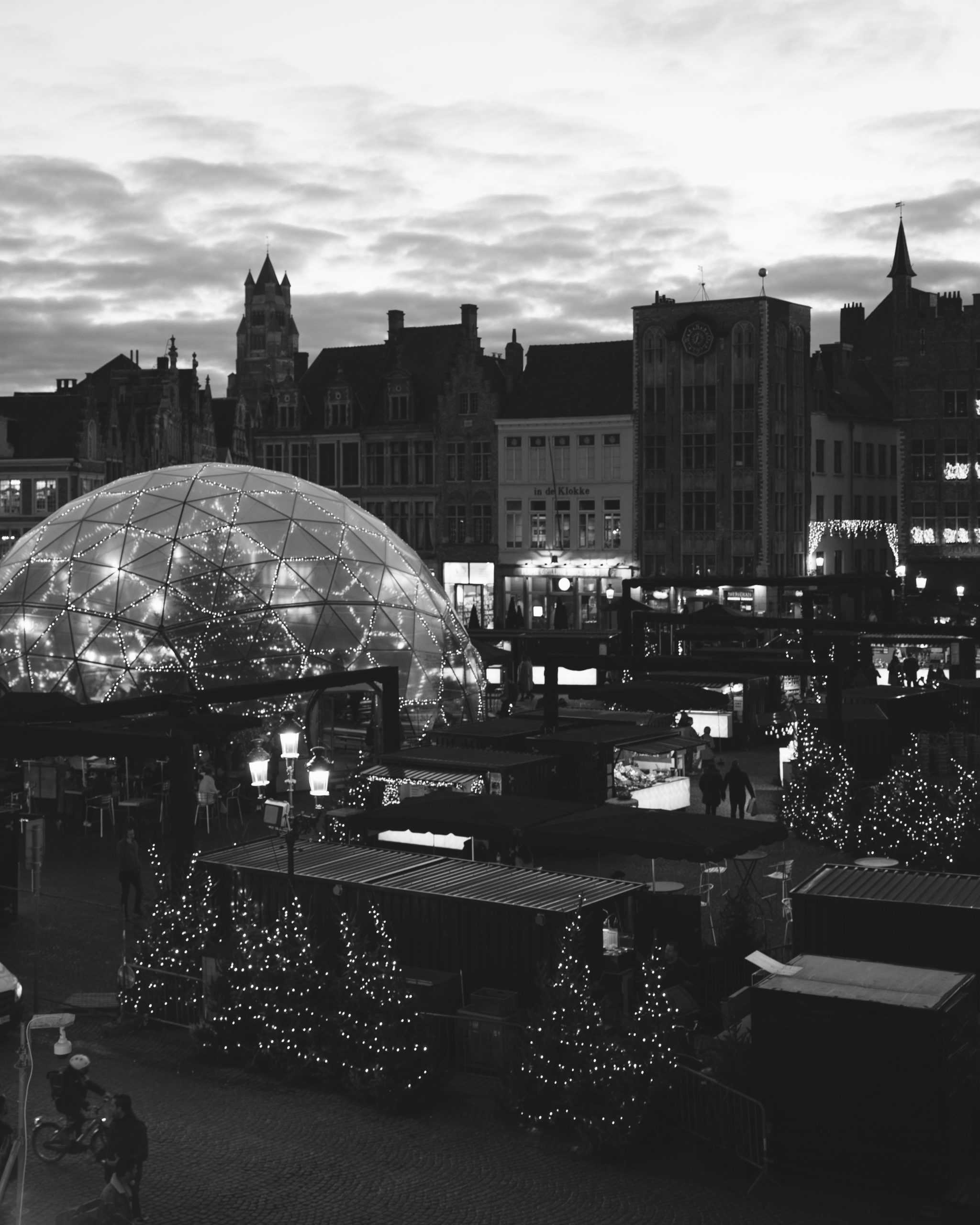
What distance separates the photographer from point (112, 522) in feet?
115

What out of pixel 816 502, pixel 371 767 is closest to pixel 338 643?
pixel 371 767

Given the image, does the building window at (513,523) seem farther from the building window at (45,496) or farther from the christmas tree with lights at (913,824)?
the christmas tree with lights at (913,824)

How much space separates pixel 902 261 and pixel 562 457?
100ft

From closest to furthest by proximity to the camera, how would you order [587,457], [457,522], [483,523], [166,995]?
[166,995] → [587,457] → [483,523] → [457,522]

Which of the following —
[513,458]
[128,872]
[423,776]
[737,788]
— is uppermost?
[513,458]

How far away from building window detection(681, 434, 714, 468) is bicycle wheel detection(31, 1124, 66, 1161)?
191 feet

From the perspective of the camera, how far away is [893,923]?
15.1m

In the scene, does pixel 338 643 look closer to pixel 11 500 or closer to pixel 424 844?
pixel 424 844

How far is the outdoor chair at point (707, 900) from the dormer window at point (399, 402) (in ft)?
177

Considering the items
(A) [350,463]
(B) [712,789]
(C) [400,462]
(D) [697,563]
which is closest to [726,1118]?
(B) [712,789]

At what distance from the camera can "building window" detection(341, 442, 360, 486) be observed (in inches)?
2995

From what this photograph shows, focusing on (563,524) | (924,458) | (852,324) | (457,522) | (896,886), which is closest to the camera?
(896,886)

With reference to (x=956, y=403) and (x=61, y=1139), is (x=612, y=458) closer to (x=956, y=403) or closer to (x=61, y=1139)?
(x=956, y=403)

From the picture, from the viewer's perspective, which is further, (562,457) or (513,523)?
(513,523)
